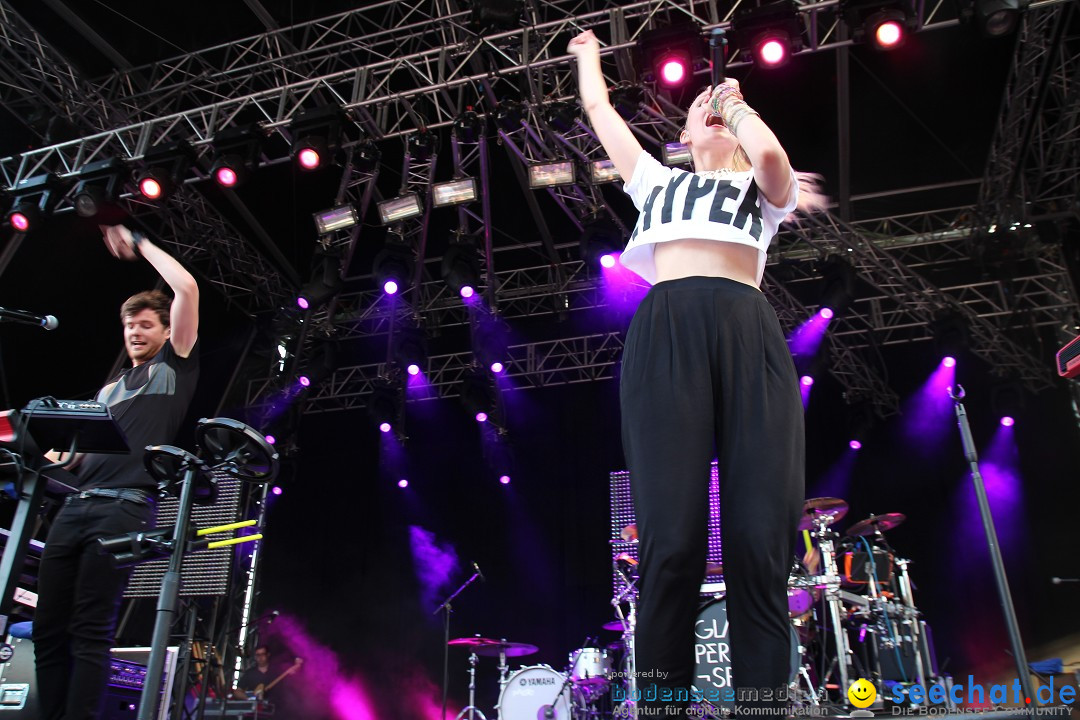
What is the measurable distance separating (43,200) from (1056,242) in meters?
9.49

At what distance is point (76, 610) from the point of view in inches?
84.8

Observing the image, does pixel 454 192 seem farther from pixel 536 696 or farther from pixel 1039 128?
pixel 1039 128

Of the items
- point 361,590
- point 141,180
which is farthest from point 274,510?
point 141,180

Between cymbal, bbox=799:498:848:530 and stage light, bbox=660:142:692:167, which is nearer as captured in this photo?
cymbal, bbox=799:498:848:530

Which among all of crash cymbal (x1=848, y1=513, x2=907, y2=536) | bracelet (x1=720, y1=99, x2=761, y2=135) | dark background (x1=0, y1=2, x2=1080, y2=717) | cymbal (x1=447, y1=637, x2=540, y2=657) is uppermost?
dark background (x1=0, y1=2, x2=1080, y2=717)

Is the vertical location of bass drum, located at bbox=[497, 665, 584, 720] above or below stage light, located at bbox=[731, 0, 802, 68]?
below

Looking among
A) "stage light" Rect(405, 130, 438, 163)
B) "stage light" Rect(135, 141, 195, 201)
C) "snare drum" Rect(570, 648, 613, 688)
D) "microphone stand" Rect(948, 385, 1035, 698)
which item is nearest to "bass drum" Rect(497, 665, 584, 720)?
"snare drum" Rect(570, 648, 613, 688)

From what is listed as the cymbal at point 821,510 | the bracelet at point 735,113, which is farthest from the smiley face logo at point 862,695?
the bracelet at point 735,113

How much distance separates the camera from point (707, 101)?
5.22ft

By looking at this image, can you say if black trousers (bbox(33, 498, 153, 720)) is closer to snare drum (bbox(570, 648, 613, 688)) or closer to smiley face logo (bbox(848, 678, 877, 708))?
smiley face logo (bbox(848, 678, 877, 708))

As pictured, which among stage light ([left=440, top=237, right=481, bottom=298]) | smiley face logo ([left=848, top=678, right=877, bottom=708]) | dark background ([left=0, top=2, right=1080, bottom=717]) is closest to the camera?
smiley face logo ([left=848, top=678, right=877, bottom=708])

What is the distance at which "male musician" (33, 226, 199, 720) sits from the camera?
2137mm

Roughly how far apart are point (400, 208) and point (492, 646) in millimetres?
4247

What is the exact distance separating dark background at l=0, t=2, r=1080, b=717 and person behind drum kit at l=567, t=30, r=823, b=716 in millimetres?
6040
